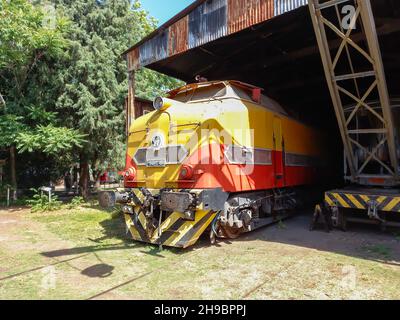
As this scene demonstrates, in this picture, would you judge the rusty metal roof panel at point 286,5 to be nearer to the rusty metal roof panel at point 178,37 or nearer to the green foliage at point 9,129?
the rusty metal roof panel at point 178,37

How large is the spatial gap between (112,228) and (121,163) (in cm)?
633

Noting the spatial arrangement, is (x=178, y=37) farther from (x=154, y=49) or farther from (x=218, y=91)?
(x=218, y=91)

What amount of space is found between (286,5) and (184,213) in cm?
488

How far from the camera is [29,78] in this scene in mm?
13055

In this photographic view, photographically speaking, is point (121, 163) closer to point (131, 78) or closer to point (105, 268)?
point (131, 78)

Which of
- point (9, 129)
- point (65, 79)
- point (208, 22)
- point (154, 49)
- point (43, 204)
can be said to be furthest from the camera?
point (65, 79)

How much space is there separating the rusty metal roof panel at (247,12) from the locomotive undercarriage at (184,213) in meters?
3.94

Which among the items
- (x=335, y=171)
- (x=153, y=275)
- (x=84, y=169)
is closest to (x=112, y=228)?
(x=153, y=275)

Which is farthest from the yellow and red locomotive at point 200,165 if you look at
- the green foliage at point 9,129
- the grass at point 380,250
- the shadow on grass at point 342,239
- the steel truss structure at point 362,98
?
the green foliage at point 9,129

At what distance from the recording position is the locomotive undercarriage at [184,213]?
571 cm

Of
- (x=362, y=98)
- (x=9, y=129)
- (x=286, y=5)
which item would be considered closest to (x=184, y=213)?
(x=362, y=98)

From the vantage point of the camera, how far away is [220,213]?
634 centimetres
